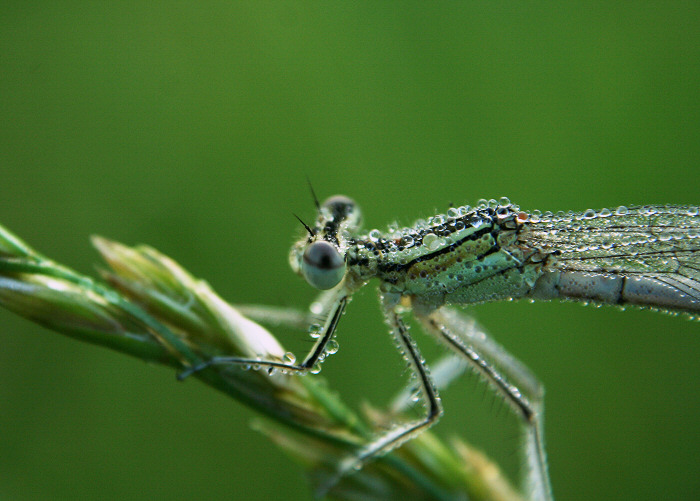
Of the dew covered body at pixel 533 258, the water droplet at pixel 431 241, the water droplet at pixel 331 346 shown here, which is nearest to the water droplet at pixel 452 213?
the dew covered body at pixel 533 258

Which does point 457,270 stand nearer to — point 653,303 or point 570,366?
point 653,303

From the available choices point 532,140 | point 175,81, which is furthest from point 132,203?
point 532,140

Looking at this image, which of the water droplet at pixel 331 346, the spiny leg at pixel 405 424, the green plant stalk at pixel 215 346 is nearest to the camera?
the green plant stalk at pixel 215 346

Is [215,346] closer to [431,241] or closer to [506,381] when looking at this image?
[431,241]

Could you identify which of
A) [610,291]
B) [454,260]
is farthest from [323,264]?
[610,291]

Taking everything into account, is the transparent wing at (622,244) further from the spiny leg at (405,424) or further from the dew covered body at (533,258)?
the spiny leg at (405,424)
